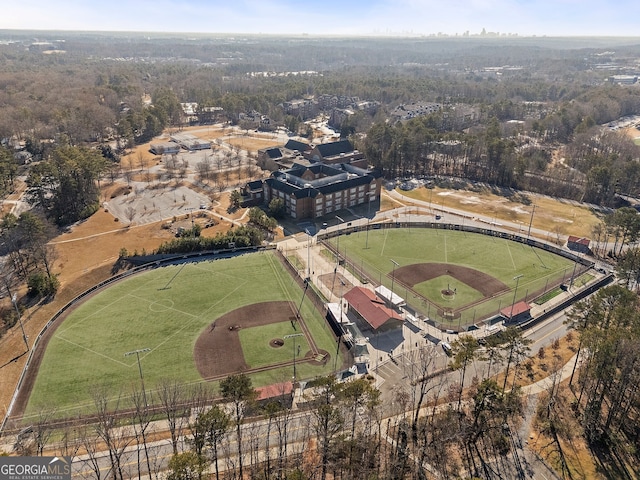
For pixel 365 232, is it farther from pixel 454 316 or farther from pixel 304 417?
pixel 304 417

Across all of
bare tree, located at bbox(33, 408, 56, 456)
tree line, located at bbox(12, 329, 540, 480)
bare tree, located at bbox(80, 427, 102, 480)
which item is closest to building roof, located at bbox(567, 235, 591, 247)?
tree line, located at bbox(12, 329, 540, 480)

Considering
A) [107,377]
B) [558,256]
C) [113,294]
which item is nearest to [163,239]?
[113,294]

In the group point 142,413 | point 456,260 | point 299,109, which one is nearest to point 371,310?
point 456,260

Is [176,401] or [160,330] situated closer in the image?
[176,401]

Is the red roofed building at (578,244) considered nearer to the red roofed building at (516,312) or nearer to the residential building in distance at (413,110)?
the red roofed building at (516,312)

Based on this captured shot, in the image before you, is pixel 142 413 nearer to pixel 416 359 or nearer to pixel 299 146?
pixel 416 359

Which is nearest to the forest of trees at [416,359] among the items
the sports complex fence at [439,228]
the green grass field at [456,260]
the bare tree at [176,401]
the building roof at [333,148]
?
the bare tree at [176,401]
